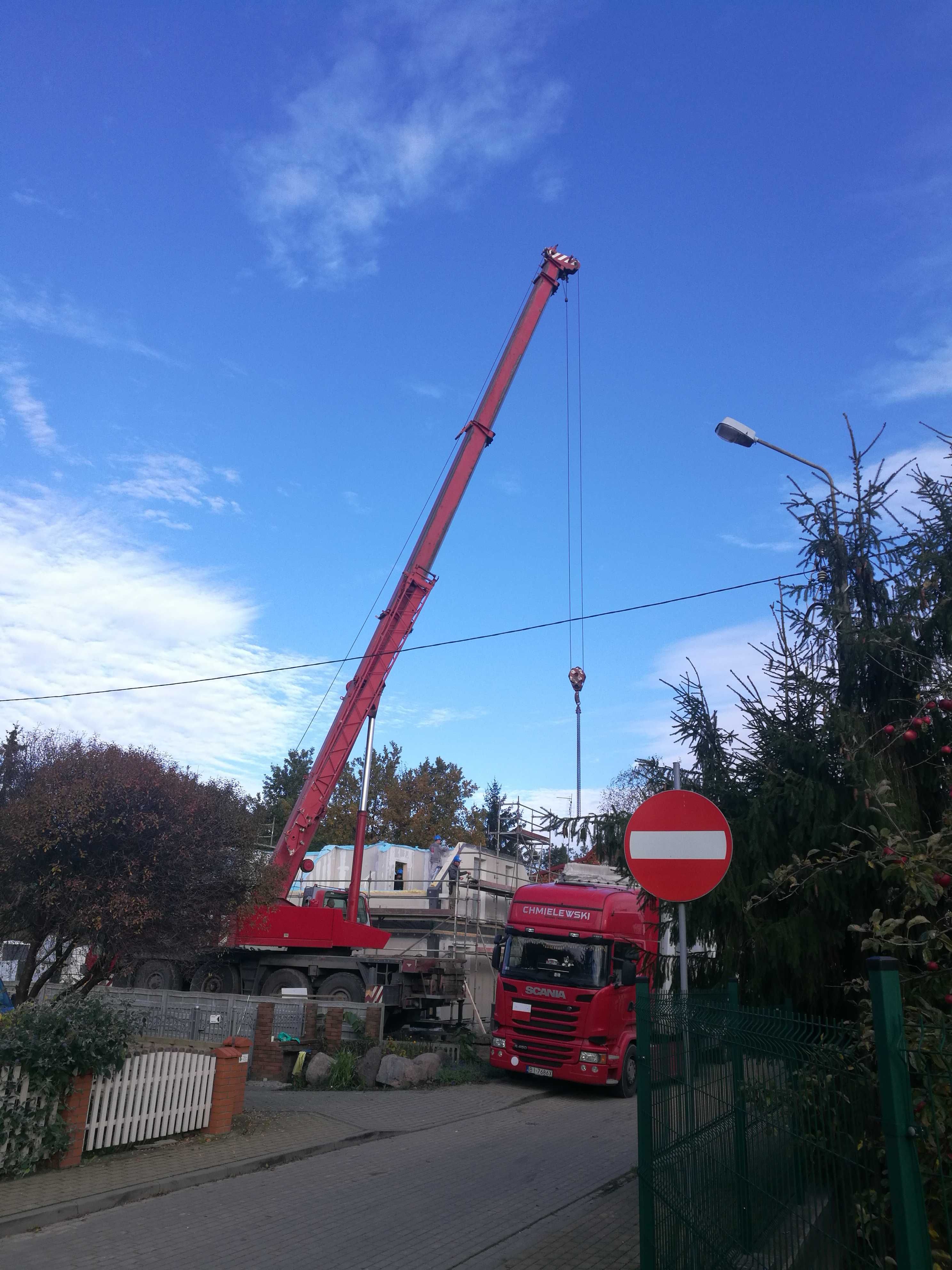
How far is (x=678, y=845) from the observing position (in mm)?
6152

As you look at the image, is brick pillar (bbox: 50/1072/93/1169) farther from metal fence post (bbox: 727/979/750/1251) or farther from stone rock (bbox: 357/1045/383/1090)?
metal fence post (bbox: 727/979/750/1251)

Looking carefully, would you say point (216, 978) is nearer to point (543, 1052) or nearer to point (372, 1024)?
point (372, 1024)

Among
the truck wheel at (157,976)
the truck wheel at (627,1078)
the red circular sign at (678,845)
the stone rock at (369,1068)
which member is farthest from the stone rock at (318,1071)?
the red circular sign at (678,845)

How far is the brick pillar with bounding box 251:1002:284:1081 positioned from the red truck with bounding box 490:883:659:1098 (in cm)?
337

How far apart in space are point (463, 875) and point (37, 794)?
35.6ft

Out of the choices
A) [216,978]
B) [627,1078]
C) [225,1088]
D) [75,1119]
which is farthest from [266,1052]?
[75,1119]

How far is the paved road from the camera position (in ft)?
21.8

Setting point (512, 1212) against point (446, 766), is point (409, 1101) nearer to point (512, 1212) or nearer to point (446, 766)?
point (512, 1212)

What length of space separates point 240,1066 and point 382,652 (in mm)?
10311

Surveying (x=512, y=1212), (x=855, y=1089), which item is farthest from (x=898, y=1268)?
(x=512, y=1212)

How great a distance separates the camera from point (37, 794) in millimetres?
11648

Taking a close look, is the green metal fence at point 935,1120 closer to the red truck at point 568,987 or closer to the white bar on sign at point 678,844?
the white bar on sign at point 678,844

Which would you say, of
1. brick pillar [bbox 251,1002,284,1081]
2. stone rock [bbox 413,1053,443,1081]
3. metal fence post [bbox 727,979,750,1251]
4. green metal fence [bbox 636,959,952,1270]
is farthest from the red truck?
metal fence post [bbox 727,979,750,1251]

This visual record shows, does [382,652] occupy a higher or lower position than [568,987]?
higher
